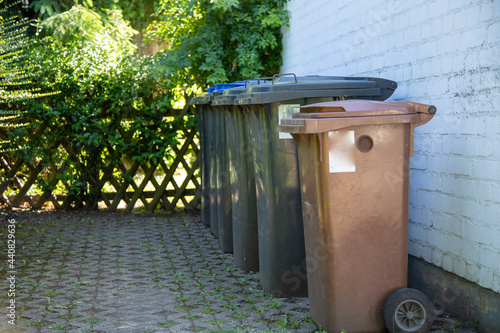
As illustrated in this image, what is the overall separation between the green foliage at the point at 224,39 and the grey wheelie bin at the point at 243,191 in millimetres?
2913

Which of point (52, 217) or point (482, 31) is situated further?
point (52, 217)

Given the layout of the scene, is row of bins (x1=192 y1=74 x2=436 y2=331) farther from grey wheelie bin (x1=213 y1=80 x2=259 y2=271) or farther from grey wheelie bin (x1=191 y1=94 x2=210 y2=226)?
grey wheelie bin (x1=191 y1=94 x2=210 y2=226)

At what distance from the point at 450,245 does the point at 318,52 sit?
364 centimetres

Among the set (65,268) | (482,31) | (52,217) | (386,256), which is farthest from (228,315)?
(52,217)

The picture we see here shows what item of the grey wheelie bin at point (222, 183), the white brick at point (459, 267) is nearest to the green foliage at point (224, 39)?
the grey wheelie bin at point (222, 183)

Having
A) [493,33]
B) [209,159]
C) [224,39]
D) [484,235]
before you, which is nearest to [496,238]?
[484,235]

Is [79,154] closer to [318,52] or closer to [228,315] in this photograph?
[318,52]

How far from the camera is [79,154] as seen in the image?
28.0 ft

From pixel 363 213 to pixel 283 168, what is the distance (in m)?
0.96

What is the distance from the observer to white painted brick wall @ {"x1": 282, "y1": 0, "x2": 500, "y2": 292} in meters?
3.48

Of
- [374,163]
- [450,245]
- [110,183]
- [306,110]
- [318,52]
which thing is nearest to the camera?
[374,163]

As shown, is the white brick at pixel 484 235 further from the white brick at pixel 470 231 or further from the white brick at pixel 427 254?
the white brick at pixel 427 254

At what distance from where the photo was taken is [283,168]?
4.27m

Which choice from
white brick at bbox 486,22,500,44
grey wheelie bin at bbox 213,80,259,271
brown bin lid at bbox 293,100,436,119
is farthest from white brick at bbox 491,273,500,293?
grey wheelie bin at bbox 213,80,259,271
